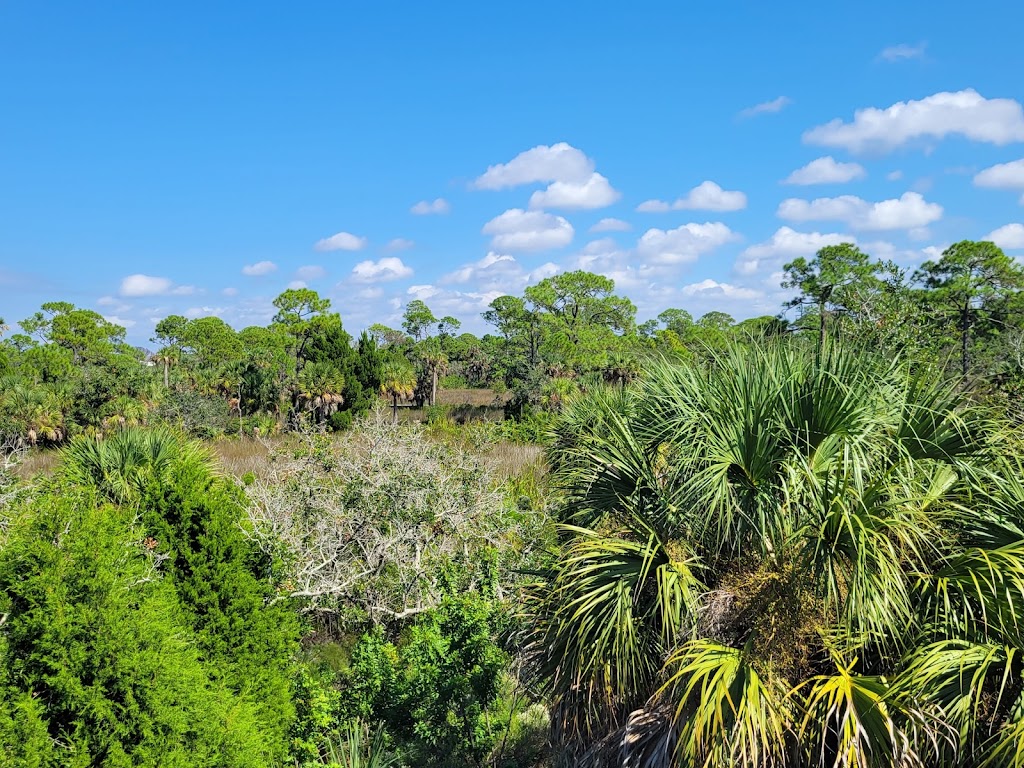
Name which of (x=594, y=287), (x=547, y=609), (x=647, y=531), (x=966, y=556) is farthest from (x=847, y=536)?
(x=594, y=287)

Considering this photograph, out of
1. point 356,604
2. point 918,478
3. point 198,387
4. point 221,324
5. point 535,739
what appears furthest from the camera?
point 221,324

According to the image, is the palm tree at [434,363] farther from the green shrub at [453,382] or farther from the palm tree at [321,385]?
the palm tree at [321,385]

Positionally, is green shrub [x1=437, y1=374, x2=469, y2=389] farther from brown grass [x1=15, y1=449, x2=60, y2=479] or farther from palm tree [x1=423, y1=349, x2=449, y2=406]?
brown grass [x1=15, y1=449, x2=60, y2=479]

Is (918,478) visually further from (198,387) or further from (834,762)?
(198,387)

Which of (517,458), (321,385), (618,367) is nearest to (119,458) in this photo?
(517,458)

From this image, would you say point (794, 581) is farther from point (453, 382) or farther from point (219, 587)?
point (453, 382)

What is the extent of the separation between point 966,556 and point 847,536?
0.68m

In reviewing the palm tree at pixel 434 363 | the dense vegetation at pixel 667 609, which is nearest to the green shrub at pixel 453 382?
the palm tree at pixel 434 363

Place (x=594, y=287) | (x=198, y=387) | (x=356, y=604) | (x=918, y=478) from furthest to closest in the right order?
1. (x=594, y=287)
2. (x=198, y=387)
3. (x=356, y=604)
4. (x=918, y=478)

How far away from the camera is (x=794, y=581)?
3.85 m

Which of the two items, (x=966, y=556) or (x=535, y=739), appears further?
(x=535, y=739)

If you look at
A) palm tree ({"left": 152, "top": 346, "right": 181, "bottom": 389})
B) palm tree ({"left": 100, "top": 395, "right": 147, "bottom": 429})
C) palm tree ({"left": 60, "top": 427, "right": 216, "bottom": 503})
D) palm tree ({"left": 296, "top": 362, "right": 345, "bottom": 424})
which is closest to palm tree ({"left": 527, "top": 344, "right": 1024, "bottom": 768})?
palm tree ({"left": 60, "top": 427, "right": 216, "bottom": 503})

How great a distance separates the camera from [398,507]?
10328 millimetres

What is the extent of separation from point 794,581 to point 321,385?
36.0 m
